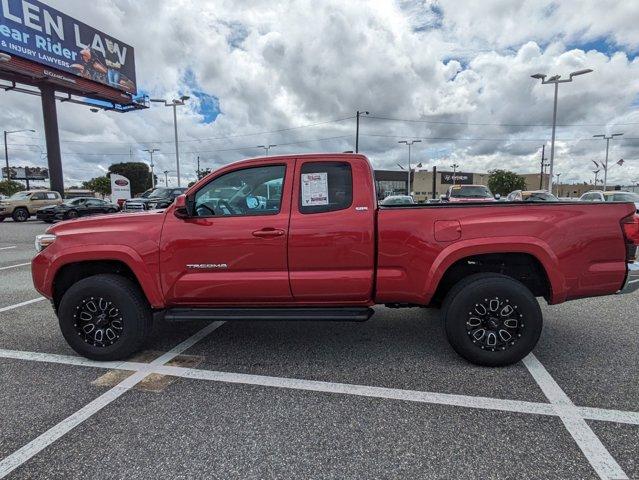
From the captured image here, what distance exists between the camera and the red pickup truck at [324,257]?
3465 millimetres

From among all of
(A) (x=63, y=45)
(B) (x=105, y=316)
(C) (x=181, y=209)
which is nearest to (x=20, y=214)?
(A) (x=63, y=45)

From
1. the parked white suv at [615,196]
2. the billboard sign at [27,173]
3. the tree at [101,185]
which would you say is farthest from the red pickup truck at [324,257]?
the billboard sign at [27,173]

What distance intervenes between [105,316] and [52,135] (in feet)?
117

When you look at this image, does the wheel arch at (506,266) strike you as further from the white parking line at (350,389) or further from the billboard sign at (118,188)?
the billboard sign at (118,188)

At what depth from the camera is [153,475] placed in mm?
2301

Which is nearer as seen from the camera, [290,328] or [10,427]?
[10,427]

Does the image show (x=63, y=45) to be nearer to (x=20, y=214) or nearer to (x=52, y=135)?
(x=52, y=135)

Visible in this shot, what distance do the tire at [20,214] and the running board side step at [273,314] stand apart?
25.4 m

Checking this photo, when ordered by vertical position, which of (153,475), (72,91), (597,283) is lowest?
(153,475)

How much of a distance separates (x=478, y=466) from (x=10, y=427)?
3.08 meters

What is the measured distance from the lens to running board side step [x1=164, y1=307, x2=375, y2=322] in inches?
140

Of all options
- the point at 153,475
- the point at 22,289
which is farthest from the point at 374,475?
the point at 22,289

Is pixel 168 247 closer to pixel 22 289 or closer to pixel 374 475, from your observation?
pixel 374 475

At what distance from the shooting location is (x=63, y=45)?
3086cm
